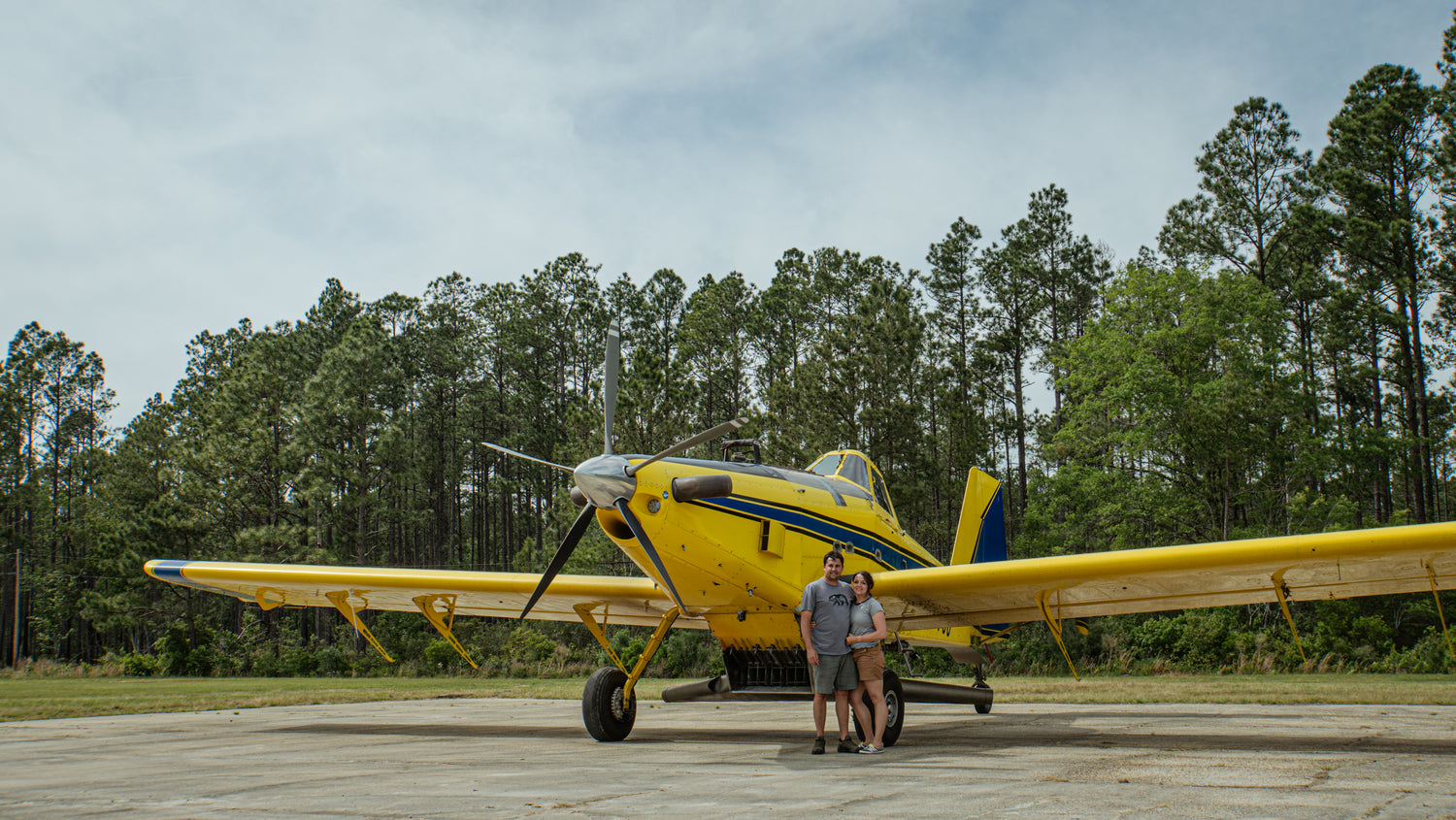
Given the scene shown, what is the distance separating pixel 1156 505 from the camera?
33406 millimetres

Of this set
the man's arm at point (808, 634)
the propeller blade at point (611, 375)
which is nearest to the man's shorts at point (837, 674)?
the man's arm at point (808, 634)

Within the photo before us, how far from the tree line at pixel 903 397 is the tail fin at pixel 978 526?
1631cm

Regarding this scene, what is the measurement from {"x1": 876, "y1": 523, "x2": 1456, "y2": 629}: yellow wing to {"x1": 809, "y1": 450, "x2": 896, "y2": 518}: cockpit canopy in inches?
58.9

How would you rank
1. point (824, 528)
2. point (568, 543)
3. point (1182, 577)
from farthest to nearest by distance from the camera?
1. point (824, 528)
2. point (568, 543)
3. point (1182, 577)

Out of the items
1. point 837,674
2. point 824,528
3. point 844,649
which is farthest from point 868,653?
point 824,528

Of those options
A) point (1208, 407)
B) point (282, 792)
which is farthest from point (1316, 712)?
point (1208, 407)

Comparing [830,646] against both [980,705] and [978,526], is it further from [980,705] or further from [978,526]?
[978,526]

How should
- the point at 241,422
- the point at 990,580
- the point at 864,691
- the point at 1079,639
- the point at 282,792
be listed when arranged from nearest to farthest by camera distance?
1. the point at 282,792
2. the point at 864,691
3. the point at 990,580
4. the point at 1079,639
5. the point at 241,422

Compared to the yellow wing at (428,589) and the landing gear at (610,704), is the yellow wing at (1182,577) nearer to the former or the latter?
the landing gear at (610,704)

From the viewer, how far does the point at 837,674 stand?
753 centimetres

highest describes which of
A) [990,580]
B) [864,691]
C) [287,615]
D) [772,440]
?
[772,440]

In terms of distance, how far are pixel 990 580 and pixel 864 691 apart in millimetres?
1938

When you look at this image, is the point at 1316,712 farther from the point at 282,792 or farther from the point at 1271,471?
the point at 1271,471

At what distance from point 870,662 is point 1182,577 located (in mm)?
3565
